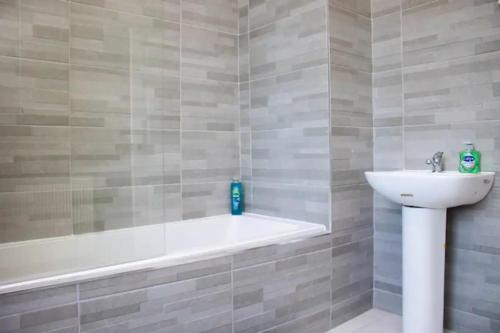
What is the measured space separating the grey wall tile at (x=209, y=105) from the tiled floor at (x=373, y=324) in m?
1.41

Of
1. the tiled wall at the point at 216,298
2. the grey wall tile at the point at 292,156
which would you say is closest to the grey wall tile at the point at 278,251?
the tiled wall at the point at 216,298

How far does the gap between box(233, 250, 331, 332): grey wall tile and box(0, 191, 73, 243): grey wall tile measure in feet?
2.75

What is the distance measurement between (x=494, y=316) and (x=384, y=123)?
3.87 feet

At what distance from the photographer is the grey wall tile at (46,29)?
1.88 meters

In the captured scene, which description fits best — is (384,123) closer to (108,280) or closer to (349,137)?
(349,137)

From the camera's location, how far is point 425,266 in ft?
6.56

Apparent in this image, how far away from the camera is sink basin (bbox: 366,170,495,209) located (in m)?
1.86

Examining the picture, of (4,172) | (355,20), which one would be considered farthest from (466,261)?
(4,172)

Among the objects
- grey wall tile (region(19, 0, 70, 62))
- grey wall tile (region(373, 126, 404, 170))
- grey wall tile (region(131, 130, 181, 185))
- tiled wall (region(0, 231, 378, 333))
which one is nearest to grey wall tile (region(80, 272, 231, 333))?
tiled wall (region(0, 231, 378, 333))

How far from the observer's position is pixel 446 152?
2260mm

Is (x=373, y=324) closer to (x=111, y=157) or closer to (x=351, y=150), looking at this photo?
(x=351, y=150)

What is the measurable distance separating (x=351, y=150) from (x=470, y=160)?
62 centimetres

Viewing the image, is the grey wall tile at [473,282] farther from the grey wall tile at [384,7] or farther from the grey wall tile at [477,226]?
the grey wall tile at [384,7]

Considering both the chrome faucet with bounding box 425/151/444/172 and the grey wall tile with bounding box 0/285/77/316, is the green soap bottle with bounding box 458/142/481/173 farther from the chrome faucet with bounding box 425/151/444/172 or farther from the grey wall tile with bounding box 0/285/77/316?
the grey wall tile with bounding box 0/285/77/316
